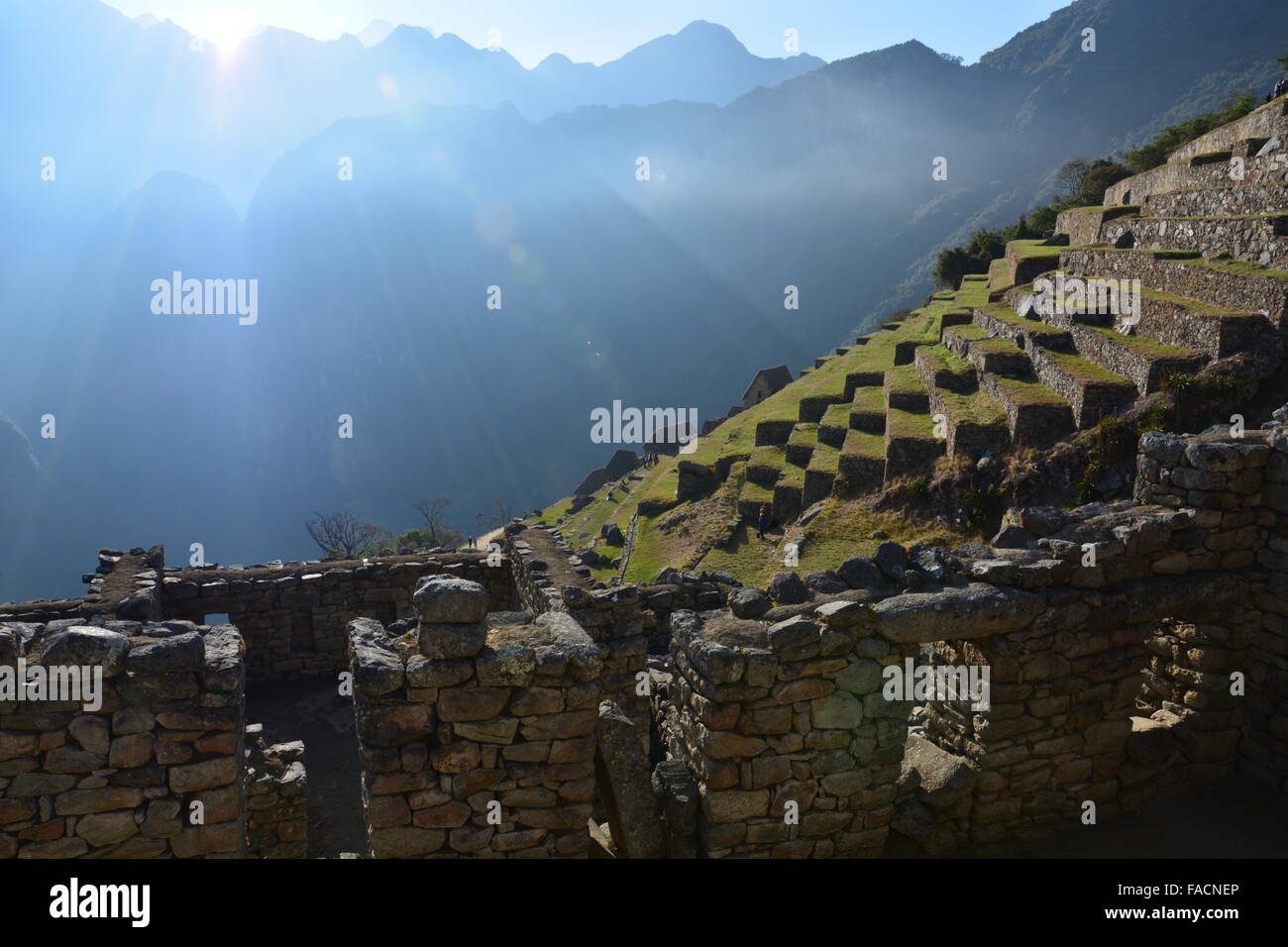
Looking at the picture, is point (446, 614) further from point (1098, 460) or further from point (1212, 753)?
point (1098, 460)

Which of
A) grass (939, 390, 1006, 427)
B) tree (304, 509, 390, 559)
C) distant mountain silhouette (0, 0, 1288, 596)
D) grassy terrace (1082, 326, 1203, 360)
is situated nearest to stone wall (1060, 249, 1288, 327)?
grassy terrace (1082, 326, 1203, 360)

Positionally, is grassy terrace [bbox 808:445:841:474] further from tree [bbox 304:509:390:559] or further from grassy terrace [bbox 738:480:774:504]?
tree [bbox 304:509:390:559]

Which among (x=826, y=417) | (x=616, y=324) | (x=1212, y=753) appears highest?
(x=616, y=324)

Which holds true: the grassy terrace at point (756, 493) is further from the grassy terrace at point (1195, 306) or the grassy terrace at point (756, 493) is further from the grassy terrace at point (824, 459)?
the grassy terrace at point (1195, 306)

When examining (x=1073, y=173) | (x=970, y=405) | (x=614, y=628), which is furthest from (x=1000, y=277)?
(x=1073, y=173)

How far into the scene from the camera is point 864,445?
19.6 meters

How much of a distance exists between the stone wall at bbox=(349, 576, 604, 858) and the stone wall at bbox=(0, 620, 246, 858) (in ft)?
2.71

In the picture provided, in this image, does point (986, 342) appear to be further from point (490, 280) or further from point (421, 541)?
point (490, 280)

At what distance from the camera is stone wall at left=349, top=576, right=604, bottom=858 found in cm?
509

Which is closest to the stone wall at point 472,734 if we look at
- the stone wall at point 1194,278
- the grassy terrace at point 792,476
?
the stone wall at point 1194,278
